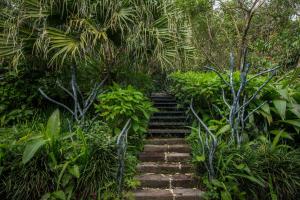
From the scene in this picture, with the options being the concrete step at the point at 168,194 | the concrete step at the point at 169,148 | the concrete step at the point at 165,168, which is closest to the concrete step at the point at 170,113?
the concrete step at the point at 169,148

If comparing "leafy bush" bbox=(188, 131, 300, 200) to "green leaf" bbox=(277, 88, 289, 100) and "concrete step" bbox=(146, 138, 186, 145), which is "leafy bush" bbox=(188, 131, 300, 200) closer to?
"green leaf" bbox=(277, 88, 289, 100)

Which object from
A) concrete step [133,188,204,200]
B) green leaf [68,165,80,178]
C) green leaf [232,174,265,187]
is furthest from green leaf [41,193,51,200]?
green leaf [232,174,265,187]

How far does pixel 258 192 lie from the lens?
4121 mm

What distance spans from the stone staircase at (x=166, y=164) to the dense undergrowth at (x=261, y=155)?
311mm

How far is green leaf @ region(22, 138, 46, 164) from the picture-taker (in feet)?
12.3

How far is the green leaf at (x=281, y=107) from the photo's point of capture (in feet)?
16.0

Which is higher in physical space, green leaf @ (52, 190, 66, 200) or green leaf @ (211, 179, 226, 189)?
green leaf @ (211, 179, 226, 189)

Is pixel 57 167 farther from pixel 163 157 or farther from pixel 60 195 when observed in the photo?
pixel 163 157

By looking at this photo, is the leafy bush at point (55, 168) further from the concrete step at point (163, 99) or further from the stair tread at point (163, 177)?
the concrete step at point (163, 99)

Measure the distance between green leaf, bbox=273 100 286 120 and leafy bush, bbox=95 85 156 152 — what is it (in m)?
2.01

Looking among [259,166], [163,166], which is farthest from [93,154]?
[259,166]

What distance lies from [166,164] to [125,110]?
3.56 ft

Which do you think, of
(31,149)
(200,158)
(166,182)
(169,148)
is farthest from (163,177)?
(31,149)

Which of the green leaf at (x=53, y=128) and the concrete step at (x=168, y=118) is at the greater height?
the green leaf at (x=53, y=128)
